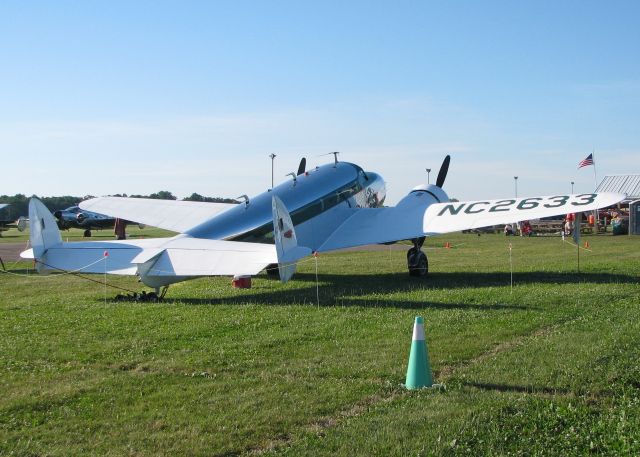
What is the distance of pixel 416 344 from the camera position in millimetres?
6785

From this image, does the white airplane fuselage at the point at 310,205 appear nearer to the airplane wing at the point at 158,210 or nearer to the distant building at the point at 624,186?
the airplane wing at the point at 158,210

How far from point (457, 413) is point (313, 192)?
41.5ft

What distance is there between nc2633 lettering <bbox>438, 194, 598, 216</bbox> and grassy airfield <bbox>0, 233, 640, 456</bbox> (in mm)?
2860

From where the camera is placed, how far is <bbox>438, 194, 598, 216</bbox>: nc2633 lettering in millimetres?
15934

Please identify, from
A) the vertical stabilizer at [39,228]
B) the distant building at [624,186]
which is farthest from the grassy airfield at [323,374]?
the distant building at [624,186]

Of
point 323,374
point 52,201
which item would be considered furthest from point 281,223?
point 52,201

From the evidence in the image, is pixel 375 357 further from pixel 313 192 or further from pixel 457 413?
pixel 313 192

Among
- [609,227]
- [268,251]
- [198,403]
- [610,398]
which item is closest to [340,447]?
[198,403]

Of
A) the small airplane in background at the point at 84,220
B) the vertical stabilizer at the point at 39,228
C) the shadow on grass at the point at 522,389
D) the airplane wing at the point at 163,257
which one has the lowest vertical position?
the shadow on grass at the point at 522,389

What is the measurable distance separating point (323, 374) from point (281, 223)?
5590 millimetres

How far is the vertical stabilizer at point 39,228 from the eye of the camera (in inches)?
523

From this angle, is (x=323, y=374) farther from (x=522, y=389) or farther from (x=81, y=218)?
(x=81, y=218)

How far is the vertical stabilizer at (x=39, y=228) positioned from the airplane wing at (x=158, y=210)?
18.5 feet

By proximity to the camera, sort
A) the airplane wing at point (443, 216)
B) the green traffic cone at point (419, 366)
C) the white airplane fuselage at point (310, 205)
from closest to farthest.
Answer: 1. the green traffic cone at point (419, 366)
2. the white airplane fuselage at point (310, 205)
3. the airplane wing at point (443, 216)
